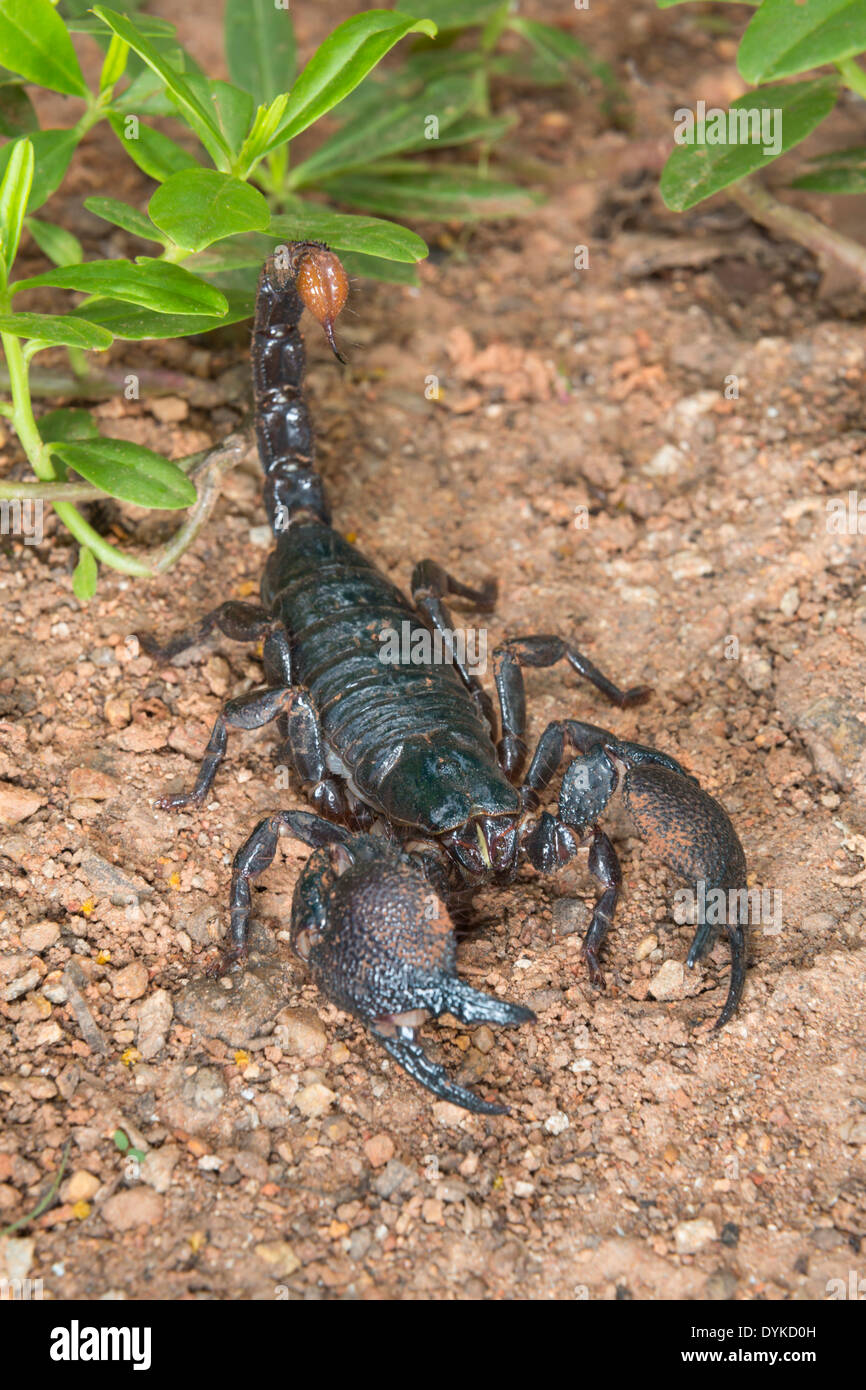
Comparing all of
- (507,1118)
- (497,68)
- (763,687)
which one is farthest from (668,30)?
(507,1118)

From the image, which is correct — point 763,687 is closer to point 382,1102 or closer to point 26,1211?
point 382,1102

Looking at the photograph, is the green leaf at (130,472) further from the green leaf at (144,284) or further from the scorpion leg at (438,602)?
the scorpion leg at (438,602)

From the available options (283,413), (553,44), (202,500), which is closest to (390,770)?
(202,500)

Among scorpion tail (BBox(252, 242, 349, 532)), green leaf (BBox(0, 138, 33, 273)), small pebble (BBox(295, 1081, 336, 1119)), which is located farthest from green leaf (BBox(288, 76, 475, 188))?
small pebble (BBox(295, 1081, 336, 1119))

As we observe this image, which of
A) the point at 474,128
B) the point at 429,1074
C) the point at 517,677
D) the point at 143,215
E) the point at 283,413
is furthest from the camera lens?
the point at 474,128

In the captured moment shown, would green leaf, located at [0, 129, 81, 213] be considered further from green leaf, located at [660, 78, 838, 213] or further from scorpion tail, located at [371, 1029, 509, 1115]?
scorpion tail, located at [371, 1029, 509, 1115]

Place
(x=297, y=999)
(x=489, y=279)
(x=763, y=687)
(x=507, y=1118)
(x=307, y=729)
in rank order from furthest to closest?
(x=489, y=279)
(x=763, y=687)
(x=307, y=729)
(x=297, y=999)
(x=507, y=1118)

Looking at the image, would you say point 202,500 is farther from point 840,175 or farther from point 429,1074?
point 840,175
